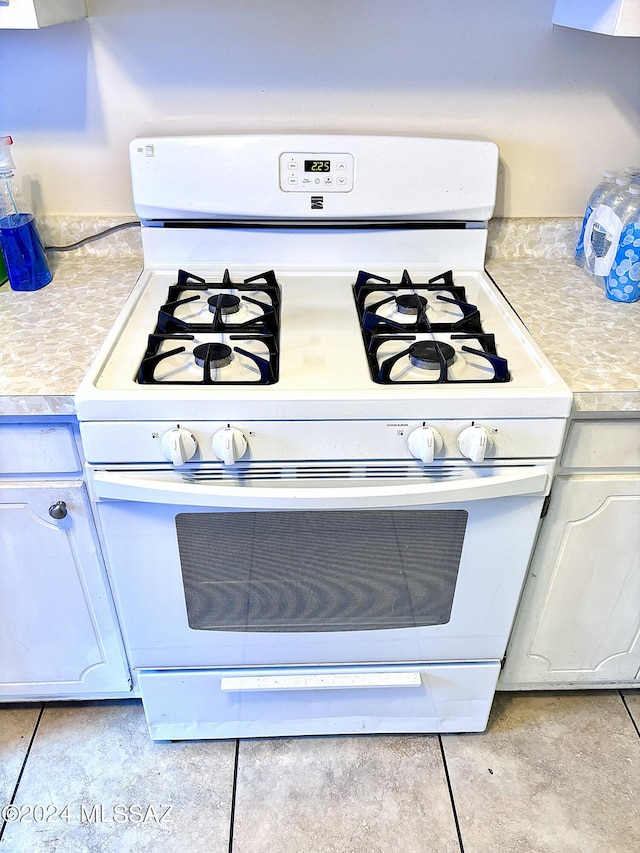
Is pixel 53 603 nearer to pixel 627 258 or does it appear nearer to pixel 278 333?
pixel 278 333

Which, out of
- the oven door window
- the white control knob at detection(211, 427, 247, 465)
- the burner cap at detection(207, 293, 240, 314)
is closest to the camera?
the white control knob at detection(211, 427, 247, 465)

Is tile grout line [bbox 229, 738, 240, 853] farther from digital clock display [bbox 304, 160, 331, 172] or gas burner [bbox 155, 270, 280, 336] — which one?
digital clock display [bbox 304, 160, 331, 172]

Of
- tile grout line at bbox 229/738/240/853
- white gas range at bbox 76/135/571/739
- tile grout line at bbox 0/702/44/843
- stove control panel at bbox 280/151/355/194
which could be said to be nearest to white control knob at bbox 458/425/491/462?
white gas range at bbox 76/135/571/739

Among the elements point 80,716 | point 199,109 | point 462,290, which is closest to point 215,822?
point 80,716

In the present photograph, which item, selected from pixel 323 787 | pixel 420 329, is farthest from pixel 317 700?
pixel 420 329

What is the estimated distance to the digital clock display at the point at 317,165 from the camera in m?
1.35

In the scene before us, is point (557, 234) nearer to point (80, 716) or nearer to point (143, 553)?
point (143, 553)

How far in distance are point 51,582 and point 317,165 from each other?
950 mm

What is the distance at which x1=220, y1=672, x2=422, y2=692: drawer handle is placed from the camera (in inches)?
52.2

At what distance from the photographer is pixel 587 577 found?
131 centimetres

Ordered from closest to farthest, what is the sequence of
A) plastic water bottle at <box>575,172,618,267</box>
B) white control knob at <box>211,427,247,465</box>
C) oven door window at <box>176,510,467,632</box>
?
white control knob at <box>211,427,247,465</box>
oven door window at <box>176,510,467,632</box>
plastic water bottle at <box>575,172,618,267</box>

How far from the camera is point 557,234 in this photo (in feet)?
5.06

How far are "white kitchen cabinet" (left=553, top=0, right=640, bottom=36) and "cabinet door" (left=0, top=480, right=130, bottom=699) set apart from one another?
1.17 meters

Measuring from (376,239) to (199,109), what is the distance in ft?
1.47
